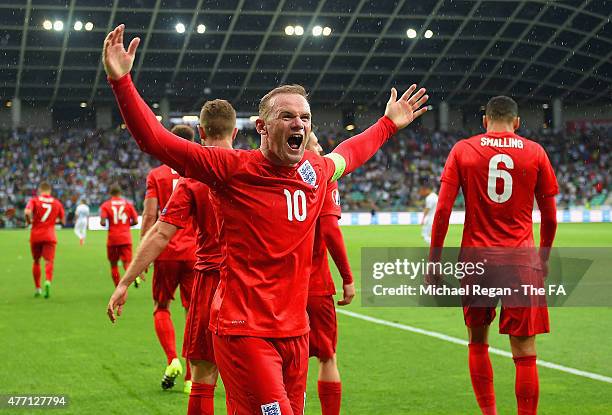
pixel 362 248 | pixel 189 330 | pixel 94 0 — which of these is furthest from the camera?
pixel 94 0

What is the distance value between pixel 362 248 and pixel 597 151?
3547 cm

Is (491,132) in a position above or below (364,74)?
below

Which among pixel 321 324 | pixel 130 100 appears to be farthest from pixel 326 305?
pixel 130 100

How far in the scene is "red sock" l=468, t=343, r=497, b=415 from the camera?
589 centimetres

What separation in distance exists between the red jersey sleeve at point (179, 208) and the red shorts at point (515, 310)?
194 cm

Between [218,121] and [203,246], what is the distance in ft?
2.71

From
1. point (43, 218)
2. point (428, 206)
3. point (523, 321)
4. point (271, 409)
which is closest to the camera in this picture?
point (271, 409)

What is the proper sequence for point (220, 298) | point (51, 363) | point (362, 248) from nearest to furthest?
point (220, 298), point (51, 363), point (362, 248)

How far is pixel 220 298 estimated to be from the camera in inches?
151

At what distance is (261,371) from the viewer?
368 centimetres

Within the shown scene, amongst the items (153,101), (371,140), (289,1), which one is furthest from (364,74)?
(371,140)

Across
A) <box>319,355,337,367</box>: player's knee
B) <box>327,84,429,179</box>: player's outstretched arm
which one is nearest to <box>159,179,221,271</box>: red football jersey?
<box>319,355,337,367</box>: player's knee

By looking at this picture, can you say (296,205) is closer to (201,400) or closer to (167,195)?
(201,400)

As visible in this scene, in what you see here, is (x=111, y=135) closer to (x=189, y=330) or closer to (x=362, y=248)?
(x=362, y=248)
